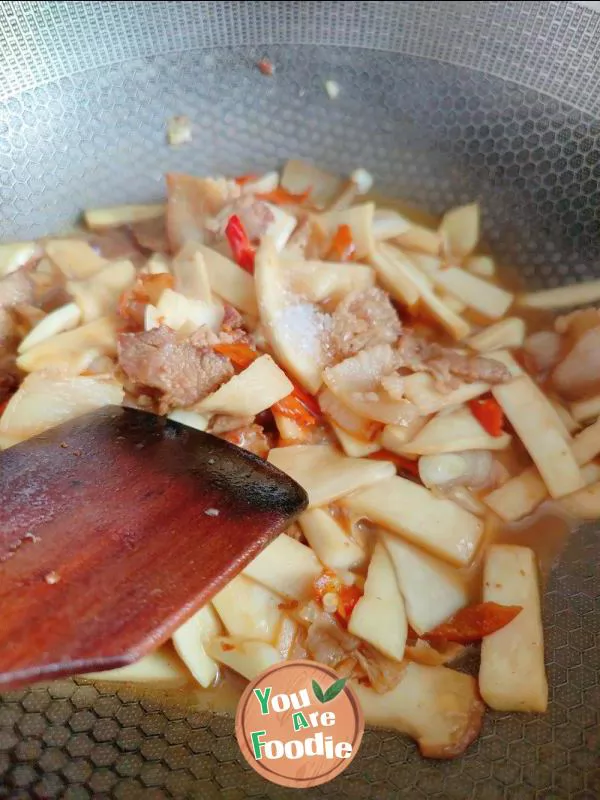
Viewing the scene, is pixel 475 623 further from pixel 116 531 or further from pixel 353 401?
pixel 116 531

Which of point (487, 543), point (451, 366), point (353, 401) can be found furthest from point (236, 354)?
point (487, 543)

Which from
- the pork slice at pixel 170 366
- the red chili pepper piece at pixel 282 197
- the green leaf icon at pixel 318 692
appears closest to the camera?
the green leaf icon at pixel 318 692

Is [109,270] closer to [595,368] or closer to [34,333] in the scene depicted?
[34,333]

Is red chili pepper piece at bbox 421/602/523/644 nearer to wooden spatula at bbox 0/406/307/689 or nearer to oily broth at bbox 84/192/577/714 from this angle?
oily broth at bbox 84/192/577/714

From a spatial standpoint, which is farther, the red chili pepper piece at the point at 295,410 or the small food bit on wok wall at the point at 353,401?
the red chili pepper piece at the point at 295,410

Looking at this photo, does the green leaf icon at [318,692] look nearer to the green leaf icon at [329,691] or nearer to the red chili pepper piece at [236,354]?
the green leaf icon at [329,691]

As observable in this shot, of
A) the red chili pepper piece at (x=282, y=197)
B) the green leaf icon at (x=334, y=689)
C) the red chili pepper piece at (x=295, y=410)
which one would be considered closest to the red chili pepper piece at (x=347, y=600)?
the green leaf icon at (x=334, y=689)

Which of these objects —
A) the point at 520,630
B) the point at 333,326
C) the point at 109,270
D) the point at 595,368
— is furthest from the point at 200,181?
the point at 520,630
